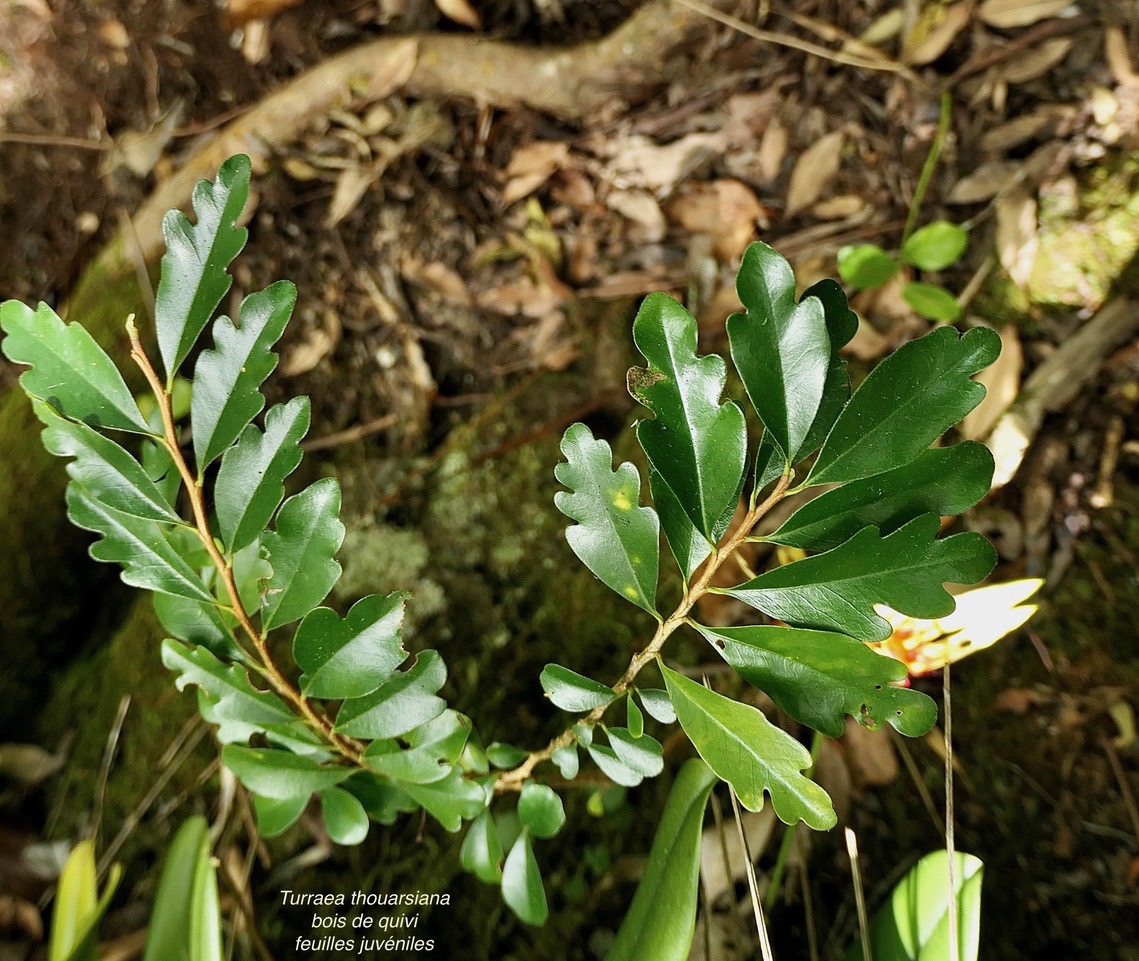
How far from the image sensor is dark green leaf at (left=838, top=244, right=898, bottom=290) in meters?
1.36

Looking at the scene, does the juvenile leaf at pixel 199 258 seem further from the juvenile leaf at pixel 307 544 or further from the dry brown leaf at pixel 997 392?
the dry brown leaf at pixel 997 392

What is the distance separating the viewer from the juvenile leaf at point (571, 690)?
72cm

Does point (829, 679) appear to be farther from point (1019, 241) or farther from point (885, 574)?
point (1019, 241)

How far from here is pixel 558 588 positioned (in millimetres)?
1303

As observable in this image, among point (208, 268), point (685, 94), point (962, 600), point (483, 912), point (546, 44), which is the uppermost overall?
point (208, 268)

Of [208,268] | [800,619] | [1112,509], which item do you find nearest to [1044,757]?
[1112,509]

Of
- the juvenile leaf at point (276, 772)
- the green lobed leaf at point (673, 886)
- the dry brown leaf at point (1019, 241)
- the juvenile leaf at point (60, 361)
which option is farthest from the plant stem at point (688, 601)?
the dry brown leaf at point (1019, 241)

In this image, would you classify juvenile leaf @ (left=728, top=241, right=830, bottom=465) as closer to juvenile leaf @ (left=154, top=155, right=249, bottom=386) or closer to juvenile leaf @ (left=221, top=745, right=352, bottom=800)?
juvenile leaf @ (left=154, top=155, right=249, bottom=386)

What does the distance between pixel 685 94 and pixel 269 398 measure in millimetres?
1108

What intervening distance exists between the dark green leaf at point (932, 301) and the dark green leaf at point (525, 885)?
1088 millimetres

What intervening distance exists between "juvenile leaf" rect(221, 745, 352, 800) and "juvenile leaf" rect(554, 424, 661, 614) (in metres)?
0.39

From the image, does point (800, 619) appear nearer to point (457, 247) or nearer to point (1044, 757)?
point (1044, 757)

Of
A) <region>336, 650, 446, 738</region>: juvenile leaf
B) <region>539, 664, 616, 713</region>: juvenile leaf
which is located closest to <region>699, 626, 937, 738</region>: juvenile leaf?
<region>539, 664, 616, 713</region>: juvenile leaf

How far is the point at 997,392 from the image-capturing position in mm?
1318
